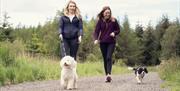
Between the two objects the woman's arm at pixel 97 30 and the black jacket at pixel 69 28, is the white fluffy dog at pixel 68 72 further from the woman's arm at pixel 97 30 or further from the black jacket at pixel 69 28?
the woman's arm at pixel 97 30

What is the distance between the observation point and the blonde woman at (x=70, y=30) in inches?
553

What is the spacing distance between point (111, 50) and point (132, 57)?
69613 millimetres

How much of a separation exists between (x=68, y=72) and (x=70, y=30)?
1.67 meters

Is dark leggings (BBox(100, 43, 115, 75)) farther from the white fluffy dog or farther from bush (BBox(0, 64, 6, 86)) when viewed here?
bush (BBox(0, 64, 6, 86))

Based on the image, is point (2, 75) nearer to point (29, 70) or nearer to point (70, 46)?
point (29, 70)

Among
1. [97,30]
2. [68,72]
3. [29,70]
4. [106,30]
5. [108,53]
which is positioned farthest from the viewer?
[29,70]

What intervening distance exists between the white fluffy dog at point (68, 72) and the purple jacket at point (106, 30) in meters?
3.04

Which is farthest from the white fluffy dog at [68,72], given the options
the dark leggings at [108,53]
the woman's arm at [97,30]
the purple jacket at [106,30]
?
the woman's arm at [97,30]

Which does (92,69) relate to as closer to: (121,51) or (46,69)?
(46,69)

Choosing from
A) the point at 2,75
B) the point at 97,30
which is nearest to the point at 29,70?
the point at 2,75

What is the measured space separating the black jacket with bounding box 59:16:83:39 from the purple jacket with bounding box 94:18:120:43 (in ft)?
5.91

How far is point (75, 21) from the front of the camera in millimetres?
14141

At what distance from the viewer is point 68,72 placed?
12.8 metres

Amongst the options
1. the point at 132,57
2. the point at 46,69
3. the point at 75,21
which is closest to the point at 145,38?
the point at 132,57
